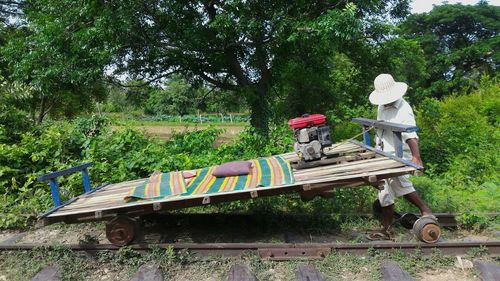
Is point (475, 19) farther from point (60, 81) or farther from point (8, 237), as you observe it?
point (8, 237)

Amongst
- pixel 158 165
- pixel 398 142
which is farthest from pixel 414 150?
pixel 158 165

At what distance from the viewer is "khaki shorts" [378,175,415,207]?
454cm

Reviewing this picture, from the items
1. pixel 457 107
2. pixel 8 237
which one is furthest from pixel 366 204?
pixel 457 107

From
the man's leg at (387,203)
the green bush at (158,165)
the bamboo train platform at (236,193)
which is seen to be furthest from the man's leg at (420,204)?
the green bush at (158,165)

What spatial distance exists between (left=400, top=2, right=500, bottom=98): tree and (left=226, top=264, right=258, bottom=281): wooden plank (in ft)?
117

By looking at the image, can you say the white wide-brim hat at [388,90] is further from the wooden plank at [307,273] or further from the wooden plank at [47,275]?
the wooden plank at [47,275]

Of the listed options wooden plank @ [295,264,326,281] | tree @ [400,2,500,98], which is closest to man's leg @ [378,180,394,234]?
wooden plank @ [295,264,326,281]

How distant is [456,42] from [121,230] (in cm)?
4197

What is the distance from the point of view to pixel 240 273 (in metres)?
3.82

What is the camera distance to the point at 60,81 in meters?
9.43

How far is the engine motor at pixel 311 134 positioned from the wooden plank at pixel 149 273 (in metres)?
2.07

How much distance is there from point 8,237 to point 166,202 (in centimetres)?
280

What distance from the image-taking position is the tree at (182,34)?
26.3 ft

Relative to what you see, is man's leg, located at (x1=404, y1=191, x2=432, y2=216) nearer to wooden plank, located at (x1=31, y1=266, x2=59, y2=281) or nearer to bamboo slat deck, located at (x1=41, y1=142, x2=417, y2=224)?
bamboo slat deck, located at (x1=41, y1=142, x2=417, y2=224)
